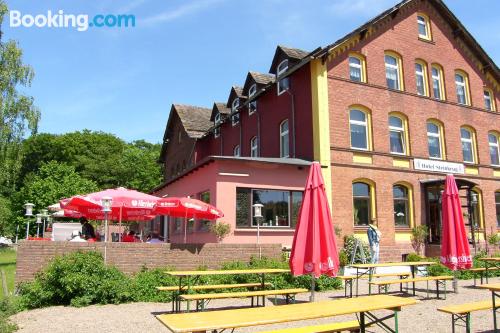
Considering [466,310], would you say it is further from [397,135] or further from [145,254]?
[397,135]

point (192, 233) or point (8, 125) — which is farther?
point (8, 125)

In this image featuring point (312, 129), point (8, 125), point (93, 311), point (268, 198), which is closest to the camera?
point (93, 311)

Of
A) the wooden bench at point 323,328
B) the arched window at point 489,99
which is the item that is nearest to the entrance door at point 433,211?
the arched window at point 489,99

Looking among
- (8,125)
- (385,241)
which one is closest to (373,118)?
(385,241)

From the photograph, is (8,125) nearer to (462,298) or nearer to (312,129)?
(312,129)

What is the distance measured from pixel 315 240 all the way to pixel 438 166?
47.8ft

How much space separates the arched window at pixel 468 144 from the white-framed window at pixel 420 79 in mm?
3235

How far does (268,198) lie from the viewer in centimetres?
1778

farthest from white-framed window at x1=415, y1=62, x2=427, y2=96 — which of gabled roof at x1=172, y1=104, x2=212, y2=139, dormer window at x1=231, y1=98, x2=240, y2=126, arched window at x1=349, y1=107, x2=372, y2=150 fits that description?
gabled roof at x1=172, y1=104, x2=212, y2=139

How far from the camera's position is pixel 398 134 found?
2134 centimetres

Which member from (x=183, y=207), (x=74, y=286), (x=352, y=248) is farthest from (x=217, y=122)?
(x=74, y=286)

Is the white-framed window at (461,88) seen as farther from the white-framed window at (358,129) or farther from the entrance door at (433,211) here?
the white-framed window at (358,129)

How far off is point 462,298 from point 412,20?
16.0 m

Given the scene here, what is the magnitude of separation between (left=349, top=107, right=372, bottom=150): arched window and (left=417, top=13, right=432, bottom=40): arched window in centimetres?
637
